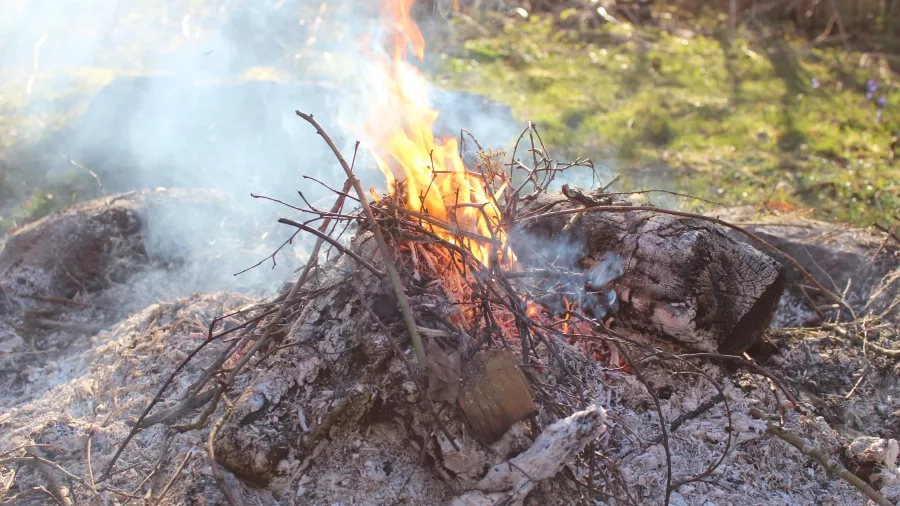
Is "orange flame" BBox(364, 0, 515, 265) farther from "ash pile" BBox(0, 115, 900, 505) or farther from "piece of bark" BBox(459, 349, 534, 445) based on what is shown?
"piece of bark" BBox(459, 349, 534, 445)

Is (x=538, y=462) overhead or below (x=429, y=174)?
below

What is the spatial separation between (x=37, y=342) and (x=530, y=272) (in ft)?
9.06

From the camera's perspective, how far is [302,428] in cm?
228

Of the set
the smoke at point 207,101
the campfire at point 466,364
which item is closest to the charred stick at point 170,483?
the campfire at point 466,364

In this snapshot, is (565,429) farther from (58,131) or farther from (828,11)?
(828,11)

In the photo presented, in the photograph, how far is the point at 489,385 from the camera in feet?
7.14

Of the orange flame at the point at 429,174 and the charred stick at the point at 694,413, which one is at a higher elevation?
the orange flame at the point at 429,174

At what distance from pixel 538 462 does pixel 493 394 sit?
0.80 ft

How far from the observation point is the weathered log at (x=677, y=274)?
2541 millimetres

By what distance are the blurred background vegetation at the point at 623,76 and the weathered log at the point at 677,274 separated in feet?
8.17

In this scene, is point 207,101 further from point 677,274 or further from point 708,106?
point 708,106

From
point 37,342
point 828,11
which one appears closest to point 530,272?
point 37,342

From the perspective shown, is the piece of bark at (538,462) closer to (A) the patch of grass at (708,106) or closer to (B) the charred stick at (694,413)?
(B) the charred stick at (694,413)

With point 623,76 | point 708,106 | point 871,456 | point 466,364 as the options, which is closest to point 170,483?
point 466,364
